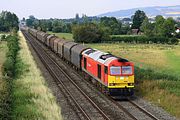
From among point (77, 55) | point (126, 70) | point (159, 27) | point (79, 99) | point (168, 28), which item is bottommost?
point (79, 99)

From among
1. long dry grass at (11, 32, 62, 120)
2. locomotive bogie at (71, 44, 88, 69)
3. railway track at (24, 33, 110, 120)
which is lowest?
railway track at (24, 33, 110, 120)

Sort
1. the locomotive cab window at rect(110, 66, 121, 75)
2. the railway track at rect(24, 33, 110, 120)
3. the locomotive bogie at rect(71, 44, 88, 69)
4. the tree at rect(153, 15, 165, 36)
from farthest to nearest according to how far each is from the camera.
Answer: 1. the tree at rect(153, 15, 165, 36)
2. the locomotive bogie at rect(71, 44, 88, 69)
3. the locomotive cab window at rect(110, 66, 121, 75)
4. the railway track at rect(24, 33, 110, 120)

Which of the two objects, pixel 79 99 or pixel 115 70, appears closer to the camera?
pixel 115 70

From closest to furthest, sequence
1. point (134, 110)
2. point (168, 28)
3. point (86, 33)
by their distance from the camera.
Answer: point (134, 110), point (86, 33), point (168, 28)

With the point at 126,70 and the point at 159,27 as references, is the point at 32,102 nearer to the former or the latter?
the point at 126,70

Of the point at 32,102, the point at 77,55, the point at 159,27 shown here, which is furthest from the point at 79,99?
the point at 159,27

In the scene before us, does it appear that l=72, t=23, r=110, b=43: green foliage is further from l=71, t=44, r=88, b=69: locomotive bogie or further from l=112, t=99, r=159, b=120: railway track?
l=112, t=99, r=159, b=120: railway track

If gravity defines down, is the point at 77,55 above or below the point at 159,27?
above

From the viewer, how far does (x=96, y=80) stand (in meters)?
28.4

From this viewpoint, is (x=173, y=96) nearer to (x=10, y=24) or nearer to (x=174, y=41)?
(x=174, y=41)

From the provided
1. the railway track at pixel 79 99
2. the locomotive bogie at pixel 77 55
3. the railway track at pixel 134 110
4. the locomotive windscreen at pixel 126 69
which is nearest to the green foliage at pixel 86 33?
the locomotive bogie at pixel 77 55

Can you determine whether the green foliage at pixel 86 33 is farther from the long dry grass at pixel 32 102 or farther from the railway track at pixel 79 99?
the long dry grass at pixel 32 102

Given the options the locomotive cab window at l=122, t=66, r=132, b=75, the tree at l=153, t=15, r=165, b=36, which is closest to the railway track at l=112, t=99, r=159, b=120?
the locomotive cab window at l=122, t=66, r=132, b=75

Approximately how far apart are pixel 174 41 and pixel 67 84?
88438mm
